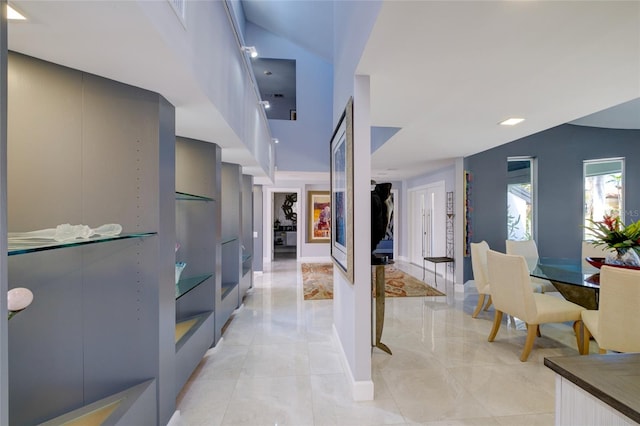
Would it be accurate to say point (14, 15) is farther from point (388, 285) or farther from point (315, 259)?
point (315, 259)

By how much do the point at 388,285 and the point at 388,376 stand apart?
9.92 feet

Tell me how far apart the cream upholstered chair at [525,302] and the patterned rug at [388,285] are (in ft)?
5.68

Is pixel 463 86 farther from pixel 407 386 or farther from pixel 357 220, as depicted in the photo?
pixel 407 386

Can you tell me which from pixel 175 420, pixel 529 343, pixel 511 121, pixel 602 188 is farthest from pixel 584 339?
pixel 602 188

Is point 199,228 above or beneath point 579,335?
above

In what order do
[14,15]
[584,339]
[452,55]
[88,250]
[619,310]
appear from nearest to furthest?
[14,15]
[88,250]
[452,55]
[619,310]
[584,339]

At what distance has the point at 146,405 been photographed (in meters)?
1.48

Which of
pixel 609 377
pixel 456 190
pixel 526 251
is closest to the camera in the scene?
pixel 609 377

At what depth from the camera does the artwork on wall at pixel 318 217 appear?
789 cm

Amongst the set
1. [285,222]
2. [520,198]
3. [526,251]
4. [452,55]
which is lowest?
[526,251]

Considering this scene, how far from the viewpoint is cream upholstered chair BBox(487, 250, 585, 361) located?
2547 millimetres

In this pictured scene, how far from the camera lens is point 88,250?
144 cm

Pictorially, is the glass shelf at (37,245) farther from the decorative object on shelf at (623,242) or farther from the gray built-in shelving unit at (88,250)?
the decorative object on shelf at (623,242)

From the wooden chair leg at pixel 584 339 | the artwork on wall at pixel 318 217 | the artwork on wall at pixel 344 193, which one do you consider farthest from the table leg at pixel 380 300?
the artwork on wall at pixel 318 217
